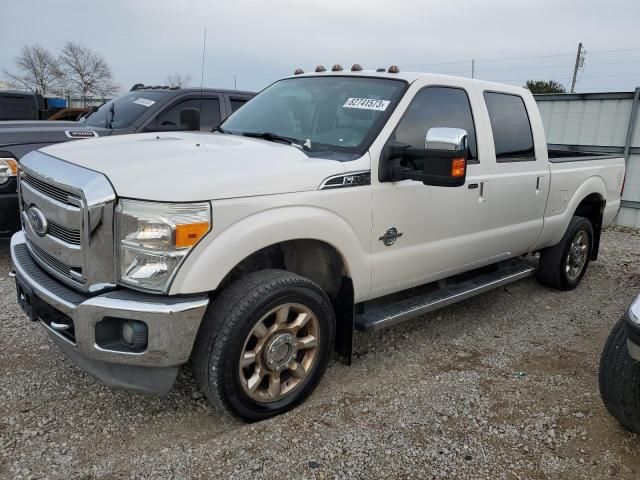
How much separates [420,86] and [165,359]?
237 cm

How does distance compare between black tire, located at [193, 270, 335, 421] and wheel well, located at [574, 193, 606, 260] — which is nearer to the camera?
black tire, located at [193, 270, 335, 421]

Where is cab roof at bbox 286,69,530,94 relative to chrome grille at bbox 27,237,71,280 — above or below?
above

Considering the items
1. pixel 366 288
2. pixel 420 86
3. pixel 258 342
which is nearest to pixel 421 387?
pixel 366 288

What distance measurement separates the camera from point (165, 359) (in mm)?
2482

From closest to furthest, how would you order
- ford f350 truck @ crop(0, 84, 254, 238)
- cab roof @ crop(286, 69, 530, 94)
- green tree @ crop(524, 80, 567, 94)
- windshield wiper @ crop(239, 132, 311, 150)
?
windshield wiper @ crop(239, 132, 311, 150) < cab roof @ crop(286, 69, 530, 94) < ford f350 truck @ crop(0, 84, 254, 238) < green tree @ crop(524, 80, 567, 94)

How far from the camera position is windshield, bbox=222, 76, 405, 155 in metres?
3.30

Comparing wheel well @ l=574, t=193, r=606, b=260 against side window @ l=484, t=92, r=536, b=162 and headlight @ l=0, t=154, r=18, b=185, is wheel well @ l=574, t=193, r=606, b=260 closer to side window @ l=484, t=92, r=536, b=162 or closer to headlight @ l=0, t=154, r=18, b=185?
side window @ l=484, t=92, r=536, b=162

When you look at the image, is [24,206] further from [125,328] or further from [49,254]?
[125,328]

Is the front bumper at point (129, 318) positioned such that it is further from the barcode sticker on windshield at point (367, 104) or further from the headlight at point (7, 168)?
the headlight at point (7, 168)

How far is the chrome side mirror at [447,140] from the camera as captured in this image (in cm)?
281

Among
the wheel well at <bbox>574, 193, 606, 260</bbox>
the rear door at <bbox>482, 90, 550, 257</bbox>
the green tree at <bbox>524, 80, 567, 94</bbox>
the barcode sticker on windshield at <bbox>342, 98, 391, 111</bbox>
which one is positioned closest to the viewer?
the barcode sticker on windshield at <bbox>342, 98, 391, 111</bbox>

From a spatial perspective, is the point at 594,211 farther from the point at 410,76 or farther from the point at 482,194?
the point at 410,76

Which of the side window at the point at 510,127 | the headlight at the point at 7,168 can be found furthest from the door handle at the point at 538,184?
the headlight at the point at 7,168

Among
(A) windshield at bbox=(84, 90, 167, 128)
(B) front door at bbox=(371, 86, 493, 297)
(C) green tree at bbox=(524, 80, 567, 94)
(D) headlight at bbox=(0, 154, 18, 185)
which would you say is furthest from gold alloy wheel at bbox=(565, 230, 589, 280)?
(C) green tree at bbox=(524, 80, 567, 94)
